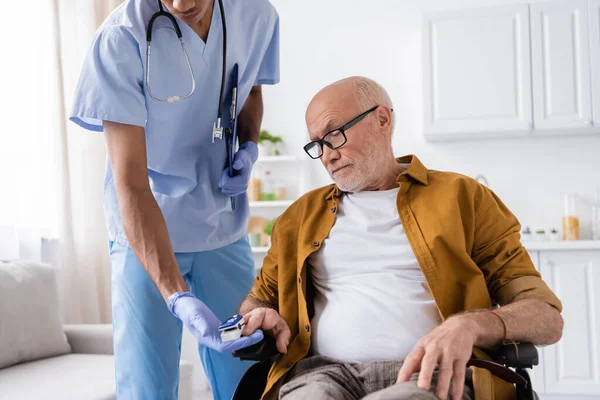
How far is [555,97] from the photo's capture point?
352cm

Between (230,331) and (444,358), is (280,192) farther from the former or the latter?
(444,358)

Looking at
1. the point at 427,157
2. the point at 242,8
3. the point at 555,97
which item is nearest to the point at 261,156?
the point at 427,157

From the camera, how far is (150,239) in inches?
53.2

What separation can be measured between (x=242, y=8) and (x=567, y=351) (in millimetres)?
2547

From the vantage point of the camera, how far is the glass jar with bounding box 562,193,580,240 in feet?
11.8

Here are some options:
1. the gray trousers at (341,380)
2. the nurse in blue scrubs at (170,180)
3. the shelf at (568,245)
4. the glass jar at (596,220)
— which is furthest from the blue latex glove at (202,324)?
the glass jar at (596,220)

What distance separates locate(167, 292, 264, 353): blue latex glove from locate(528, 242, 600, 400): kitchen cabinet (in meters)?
2.41

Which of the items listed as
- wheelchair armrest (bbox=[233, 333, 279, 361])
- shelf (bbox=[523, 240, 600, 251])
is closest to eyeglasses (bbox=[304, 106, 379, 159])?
wheelchair armrest (bbox=[233, 333, 279, 361])

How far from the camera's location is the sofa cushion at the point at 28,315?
94.6 inches

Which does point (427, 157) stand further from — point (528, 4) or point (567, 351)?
point (567, 351)

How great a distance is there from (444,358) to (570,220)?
286cm

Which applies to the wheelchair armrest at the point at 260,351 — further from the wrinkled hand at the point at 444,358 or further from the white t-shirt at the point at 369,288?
the wrinkled hand at the point at 444,358

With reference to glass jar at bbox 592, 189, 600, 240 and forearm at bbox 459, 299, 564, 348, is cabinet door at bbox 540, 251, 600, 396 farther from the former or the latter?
forearm at bbox 459, 299, 564, 348

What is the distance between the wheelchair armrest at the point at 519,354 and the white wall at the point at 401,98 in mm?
2856
